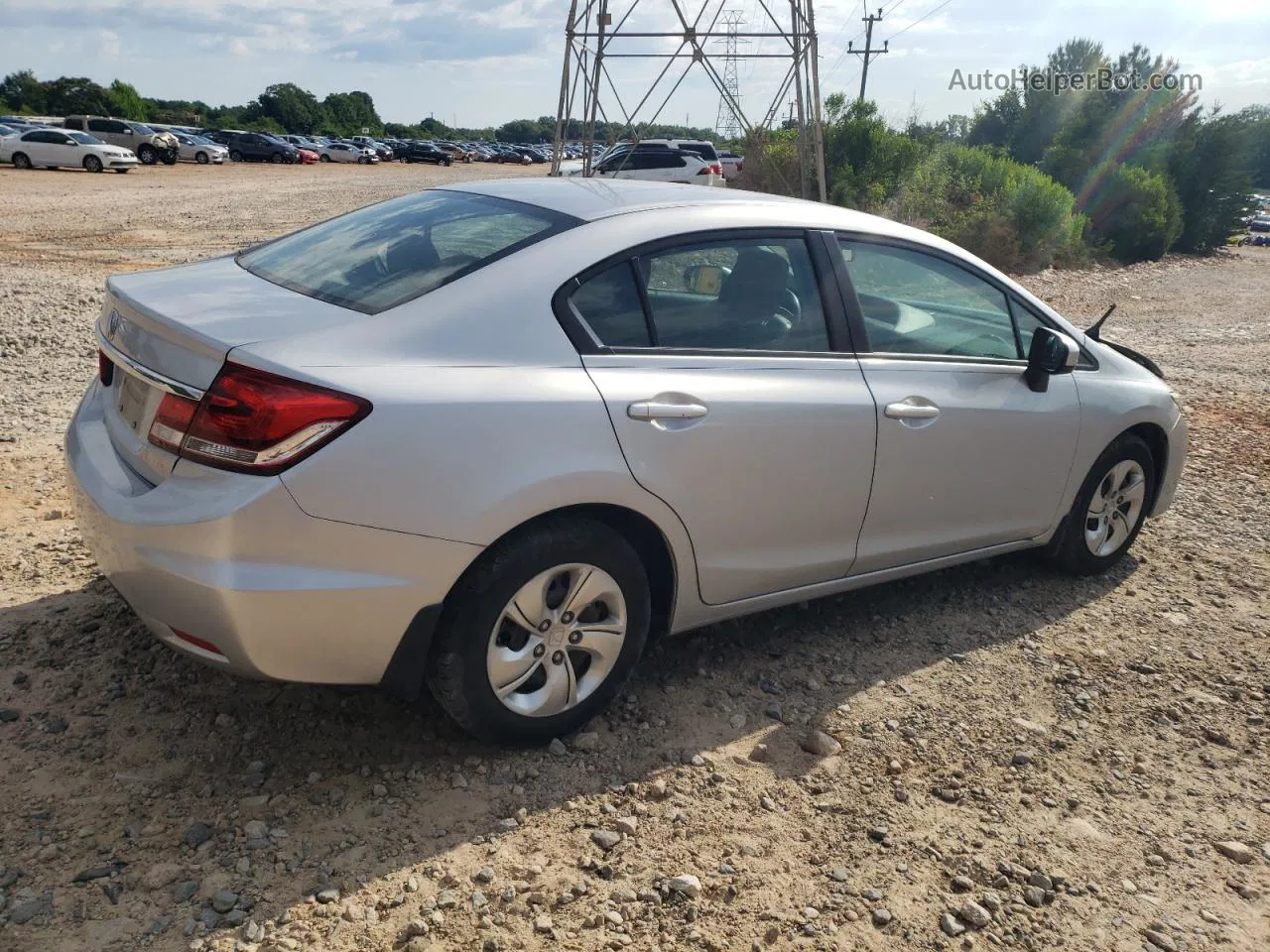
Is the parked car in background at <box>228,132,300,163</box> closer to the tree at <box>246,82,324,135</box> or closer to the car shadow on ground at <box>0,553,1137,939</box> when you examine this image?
the tree at <box>246,82,324,135</box>

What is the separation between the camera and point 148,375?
297 centimetres

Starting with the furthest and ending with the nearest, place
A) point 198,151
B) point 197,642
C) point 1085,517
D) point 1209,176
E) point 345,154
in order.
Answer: point 345,154 → point 198,151 → point 1209,176 → point 1085,517 → point 197,642

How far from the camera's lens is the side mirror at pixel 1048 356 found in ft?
14.0

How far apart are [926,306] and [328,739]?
9.05 feet

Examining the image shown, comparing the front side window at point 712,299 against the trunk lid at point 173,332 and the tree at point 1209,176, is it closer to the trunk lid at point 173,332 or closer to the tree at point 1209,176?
the trunk lid at point 173,332

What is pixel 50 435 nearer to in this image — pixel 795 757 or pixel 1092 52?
pixel 795 757

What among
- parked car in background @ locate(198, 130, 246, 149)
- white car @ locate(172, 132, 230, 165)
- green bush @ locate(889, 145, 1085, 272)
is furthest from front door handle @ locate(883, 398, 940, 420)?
parked car in background @ locate(198, 130, 246, 149)

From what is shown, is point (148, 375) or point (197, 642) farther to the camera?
point (148, 375)

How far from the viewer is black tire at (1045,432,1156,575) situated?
482cm

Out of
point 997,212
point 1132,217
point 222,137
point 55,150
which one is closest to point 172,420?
point 997,212

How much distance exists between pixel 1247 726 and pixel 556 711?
99.5 inches

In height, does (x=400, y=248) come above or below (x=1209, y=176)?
below

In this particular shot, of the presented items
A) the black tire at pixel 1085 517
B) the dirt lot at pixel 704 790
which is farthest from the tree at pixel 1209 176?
the dirt lot at pixel 704 790

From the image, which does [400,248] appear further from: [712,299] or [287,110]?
[287,110]
